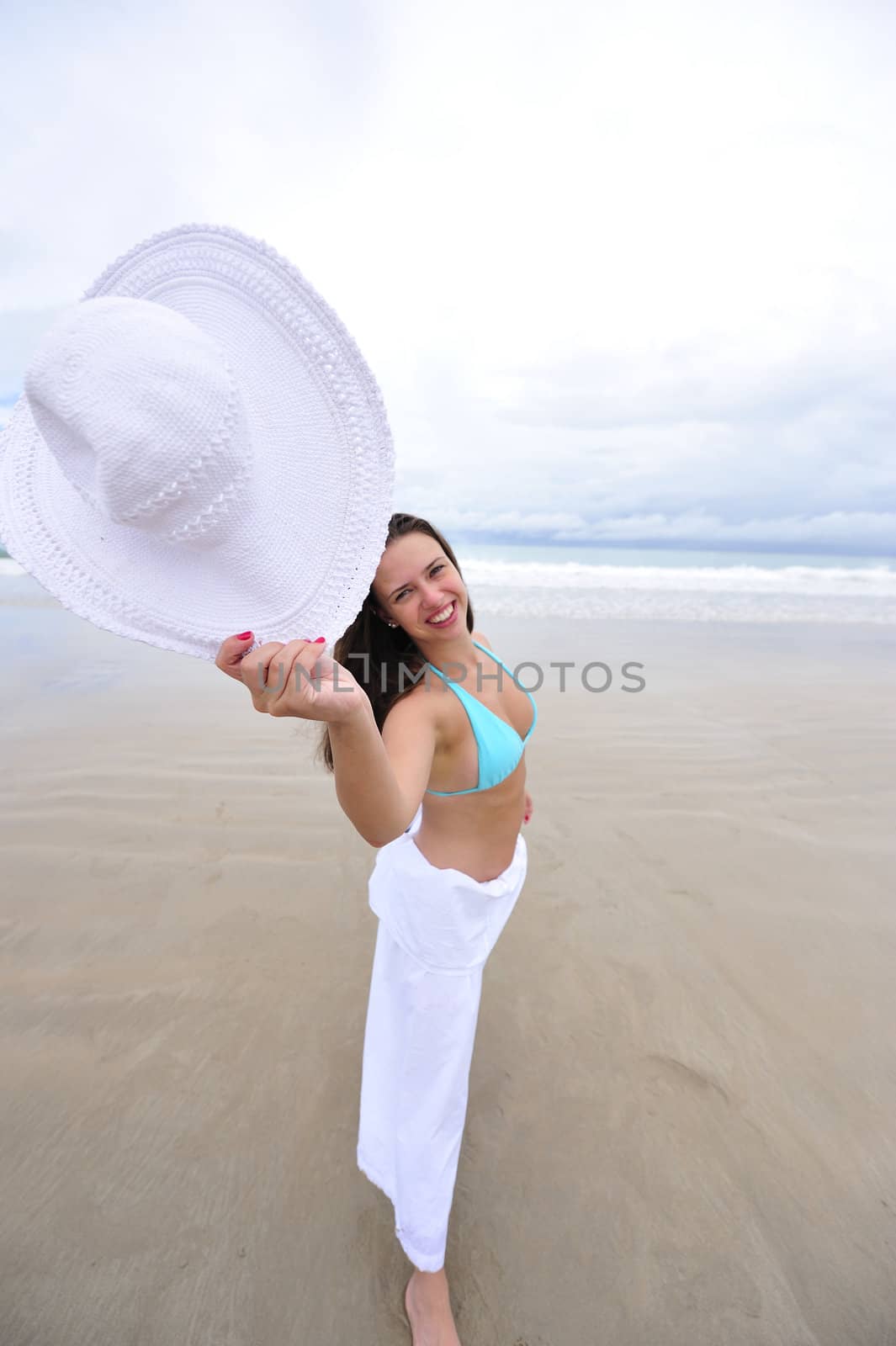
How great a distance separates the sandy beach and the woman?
387mm

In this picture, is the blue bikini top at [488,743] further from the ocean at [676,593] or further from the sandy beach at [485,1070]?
the ocean at [676,593]

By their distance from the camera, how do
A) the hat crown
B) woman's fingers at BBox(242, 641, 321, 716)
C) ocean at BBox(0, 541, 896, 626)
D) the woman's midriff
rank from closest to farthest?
the hat crown
woman's fingers at BBox(242, 641, 321, 716)
the woman's midriff
ocean at BBox(0, 541, 896, 626)

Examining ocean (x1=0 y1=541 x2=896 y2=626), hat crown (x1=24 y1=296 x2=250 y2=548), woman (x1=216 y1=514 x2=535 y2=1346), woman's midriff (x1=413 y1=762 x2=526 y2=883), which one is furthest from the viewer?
ocean (x1=0 y1=541 x2=896 y2=626)

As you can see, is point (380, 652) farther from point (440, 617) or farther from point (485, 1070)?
point (485, 1070)

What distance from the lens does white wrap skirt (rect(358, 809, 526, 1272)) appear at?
164 centimetres

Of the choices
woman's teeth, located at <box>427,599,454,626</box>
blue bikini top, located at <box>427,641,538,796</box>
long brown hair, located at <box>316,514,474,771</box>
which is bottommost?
blue bikini top, located at <box>427,641,538,796</box>

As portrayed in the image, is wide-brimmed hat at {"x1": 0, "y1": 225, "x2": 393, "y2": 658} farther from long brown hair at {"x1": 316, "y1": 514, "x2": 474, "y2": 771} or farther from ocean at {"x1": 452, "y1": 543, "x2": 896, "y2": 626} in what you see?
ocean at {"x1": 452, "y1": 543, "x2": 896, "y2": 626}

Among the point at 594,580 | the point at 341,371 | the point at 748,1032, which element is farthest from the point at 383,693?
the point at 594,580

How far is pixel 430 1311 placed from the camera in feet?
5.64

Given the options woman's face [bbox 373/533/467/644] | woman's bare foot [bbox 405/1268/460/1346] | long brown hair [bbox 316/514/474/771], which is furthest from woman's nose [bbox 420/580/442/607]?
woman's bare foot [bbox 405/1268/460/1346]

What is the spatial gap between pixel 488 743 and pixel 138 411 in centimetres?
107

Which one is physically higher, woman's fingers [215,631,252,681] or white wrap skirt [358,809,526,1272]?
woman's fingers [215,631,252,681]

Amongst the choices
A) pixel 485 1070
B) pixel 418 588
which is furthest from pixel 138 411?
pixel 485 1070

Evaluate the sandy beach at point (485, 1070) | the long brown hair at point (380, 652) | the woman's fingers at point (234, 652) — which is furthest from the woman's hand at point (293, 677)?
the sandy beach at point (485, 1070)
